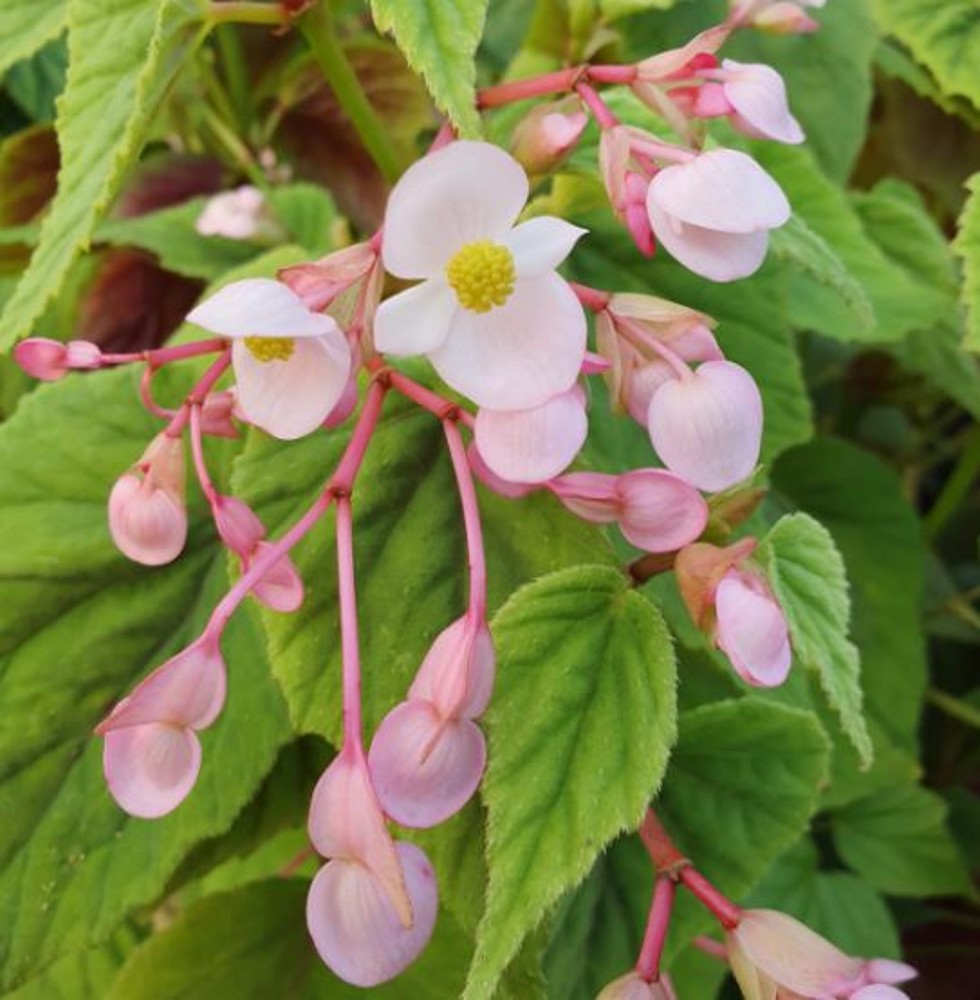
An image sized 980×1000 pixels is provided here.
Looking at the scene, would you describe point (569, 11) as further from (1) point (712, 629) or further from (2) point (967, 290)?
(1) point (712, 629)

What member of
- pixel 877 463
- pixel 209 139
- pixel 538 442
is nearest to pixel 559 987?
pixel 538 442

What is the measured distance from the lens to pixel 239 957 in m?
0.58

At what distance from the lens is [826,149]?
83 cm

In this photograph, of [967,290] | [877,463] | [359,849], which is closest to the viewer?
[359,849]

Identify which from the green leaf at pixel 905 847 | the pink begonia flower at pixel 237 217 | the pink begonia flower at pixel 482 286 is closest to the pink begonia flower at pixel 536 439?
the pink begonia flower at pixel 482 286

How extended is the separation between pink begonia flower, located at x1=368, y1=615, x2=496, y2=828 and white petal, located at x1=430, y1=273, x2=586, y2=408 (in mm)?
63

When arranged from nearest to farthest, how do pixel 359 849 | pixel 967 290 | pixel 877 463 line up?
pixel 359 849
pixel 967 290
pixel 877 463

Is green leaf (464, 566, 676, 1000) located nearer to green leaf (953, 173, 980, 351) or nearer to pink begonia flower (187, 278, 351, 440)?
pink begonia flower (187, 278, 351, 440)

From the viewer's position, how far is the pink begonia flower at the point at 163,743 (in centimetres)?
35

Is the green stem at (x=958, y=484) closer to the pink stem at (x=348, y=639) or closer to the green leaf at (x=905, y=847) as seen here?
the green leaf at (x=905, y=847)

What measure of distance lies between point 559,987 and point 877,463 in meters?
0.54

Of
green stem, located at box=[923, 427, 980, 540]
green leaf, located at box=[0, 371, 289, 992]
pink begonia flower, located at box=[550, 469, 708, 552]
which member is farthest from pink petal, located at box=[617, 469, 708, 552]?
green stem, located at box=[923, 427, 980, 540]

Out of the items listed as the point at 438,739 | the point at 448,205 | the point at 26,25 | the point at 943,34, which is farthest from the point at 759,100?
the point at 943,34

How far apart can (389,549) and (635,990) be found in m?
0.17
